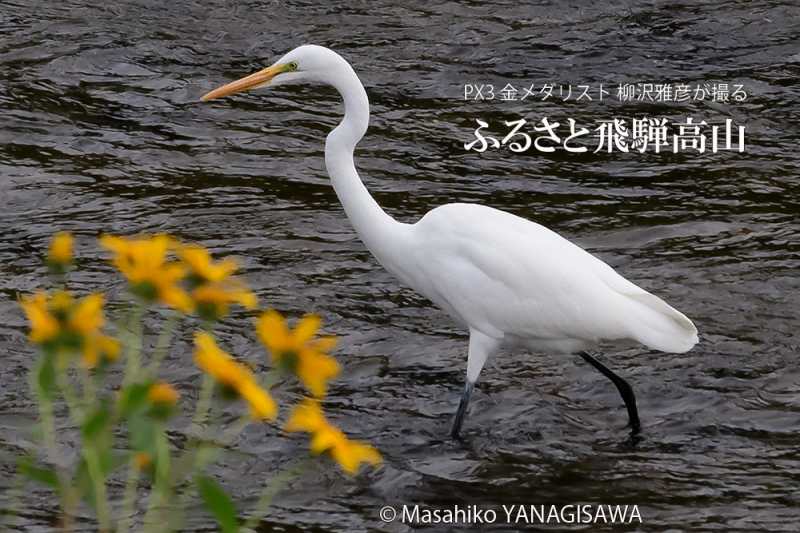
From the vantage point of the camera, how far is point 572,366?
594cm

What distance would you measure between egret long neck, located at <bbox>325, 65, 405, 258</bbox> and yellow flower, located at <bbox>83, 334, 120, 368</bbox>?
323 cm

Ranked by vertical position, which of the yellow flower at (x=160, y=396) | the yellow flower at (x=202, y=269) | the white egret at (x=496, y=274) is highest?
the yellow flower at (x=202, y=269)

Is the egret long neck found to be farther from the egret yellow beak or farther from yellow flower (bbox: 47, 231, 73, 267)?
yellow flower (bbox: 47, 231, 73, 267)

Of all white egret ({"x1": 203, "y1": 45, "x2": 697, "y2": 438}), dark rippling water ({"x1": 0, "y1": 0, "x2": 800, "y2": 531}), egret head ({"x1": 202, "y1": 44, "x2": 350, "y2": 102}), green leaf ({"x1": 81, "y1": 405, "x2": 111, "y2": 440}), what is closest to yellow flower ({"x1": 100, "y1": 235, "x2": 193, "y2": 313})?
green leaf ({"x1": 81, "y1": 405, "x2": 111, "y2": 440})

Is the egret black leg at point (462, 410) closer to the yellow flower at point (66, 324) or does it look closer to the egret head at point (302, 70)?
the egret head at point (302, 70)

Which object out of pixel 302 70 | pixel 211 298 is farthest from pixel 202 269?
pixel 302 70

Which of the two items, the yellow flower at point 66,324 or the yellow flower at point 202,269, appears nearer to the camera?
the yellow flower at point 66,324

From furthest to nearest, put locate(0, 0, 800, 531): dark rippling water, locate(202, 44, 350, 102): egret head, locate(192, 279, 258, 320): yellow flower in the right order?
1. locate(202, 44, 350, 102): egret head
2. locate(0, 0, 800, 531): dark rippling water
3. locate(192, 279, 258, 320): yellow flower

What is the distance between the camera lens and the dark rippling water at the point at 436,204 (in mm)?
5008

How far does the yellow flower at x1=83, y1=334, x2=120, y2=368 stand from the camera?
184 centimetres

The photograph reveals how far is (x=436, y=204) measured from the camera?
7.55 m

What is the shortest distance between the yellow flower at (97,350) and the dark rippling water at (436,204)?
261 cm

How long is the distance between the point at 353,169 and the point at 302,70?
1.35 ft

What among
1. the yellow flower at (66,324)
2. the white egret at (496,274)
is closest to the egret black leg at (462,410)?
the white egret at (496,274)
